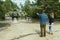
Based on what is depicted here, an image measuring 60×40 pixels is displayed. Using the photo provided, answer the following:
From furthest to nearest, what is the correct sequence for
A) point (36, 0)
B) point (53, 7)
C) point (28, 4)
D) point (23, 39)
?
point (28, 4) → point (36, 0) → point (53, 7) → point (23, 39)

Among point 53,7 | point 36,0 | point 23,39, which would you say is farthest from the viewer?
point 36,0

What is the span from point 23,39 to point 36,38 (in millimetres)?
1052

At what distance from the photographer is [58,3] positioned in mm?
67812

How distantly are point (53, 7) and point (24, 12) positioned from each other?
31145 mm

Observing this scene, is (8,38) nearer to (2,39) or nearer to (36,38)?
(2,39)

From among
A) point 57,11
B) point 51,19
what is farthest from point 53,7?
point 51,19

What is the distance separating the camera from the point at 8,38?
62.1ft

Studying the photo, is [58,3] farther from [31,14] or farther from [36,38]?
[36,38]

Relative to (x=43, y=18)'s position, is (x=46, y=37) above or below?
below

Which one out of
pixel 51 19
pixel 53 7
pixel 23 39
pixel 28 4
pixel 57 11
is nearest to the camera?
pixel 23 39

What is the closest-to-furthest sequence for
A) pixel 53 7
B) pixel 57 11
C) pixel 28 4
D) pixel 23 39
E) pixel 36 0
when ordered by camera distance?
pixel 23 39
pixel 53 7
pixel 57 11
pixel 36 0
pixel 28 4

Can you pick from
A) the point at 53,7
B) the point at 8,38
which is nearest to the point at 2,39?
the point at 8,38

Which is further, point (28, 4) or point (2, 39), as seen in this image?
point (28, 4)

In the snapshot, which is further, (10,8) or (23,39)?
(10,8)
